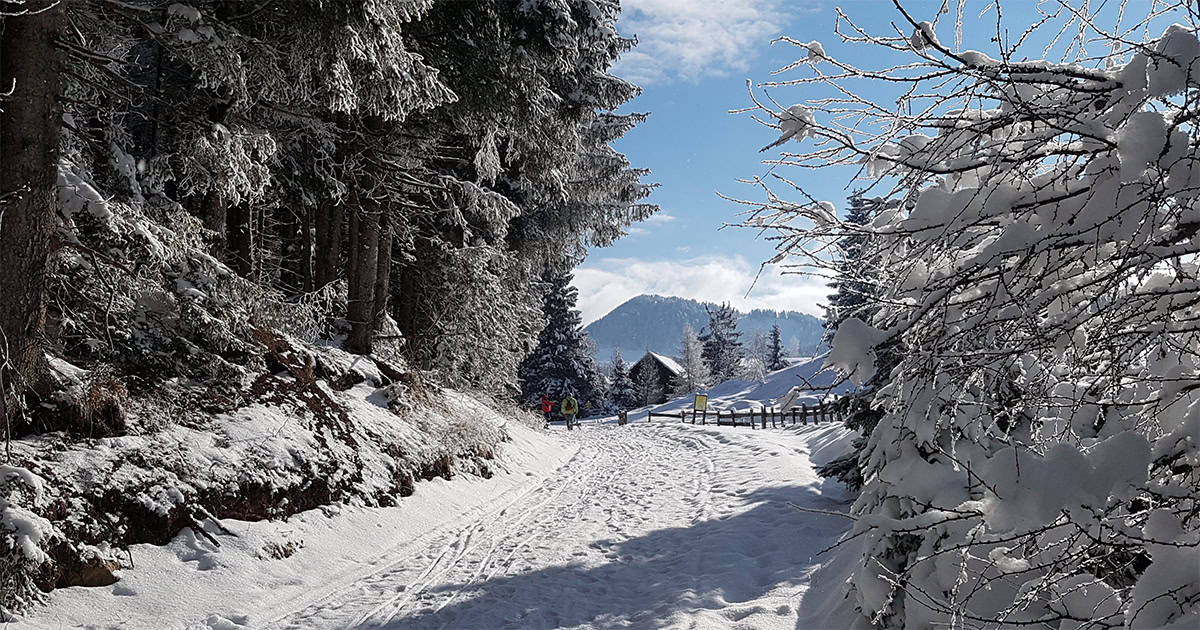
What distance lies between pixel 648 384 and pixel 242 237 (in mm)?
57031

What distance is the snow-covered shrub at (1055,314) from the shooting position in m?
1.99

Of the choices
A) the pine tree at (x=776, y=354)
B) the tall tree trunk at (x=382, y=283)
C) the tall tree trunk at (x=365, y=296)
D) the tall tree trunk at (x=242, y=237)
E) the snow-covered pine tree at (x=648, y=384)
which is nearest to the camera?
the tall tree trunk at (x=242, y=237)

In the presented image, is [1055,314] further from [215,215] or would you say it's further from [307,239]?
[307,239]

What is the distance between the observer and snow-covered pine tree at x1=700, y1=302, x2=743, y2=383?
74.1m

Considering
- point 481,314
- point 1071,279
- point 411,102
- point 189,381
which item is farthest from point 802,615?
point 481,314

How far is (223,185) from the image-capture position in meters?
8.00

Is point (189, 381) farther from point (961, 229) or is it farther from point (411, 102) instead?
point (961, 229)

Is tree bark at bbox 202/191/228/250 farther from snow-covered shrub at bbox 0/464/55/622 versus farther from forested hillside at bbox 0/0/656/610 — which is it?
snow-covered shrub at bbox 0/464/55/622

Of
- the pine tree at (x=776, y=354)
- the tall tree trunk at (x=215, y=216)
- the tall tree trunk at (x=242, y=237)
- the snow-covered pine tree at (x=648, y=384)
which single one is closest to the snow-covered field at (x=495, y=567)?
the tall tree trunk at (x=215, y=216)

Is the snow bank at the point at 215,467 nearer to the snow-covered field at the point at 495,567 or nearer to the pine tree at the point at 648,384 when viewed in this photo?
the snow-covered field at the point at 495,567

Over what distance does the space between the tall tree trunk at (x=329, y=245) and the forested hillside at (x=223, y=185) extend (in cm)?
9

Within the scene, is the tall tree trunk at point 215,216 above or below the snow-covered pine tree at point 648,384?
above

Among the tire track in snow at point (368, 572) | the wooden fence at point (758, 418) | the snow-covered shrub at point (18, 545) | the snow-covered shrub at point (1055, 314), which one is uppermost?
the snow-covered shrub at point (1055, 314)

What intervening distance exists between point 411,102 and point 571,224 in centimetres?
1002
